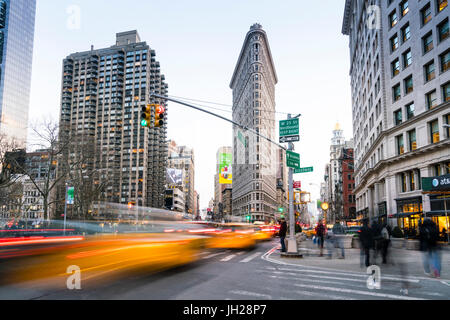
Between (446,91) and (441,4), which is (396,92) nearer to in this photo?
(446,91)

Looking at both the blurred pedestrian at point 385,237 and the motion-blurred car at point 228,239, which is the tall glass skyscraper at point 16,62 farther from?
the blurred pedestrian at point 385,237

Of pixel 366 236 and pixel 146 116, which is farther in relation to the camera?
pixel 146 116

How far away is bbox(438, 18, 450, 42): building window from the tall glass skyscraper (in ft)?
434

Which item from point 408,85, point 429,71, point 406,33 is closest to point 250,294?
point 429,71

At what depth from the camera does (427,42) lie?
36.3m

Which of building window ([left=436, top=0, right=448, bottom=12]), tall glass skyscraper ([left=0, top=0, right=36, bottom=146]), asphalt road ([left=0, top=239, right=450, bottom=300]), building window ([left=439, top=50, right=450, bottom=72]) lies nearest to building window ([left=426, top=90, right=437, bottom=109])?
building window ([left=439, top=50, right=450, bottom=72])

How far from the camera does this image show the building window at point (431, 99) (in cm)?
3468

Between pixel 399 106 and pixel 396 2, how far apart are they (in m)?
12.5

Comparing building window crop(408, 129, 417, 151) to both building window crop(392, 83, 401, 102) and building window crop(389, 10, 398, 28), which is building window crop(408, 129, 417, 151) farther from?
building window crop(389, 10, 398, 28)

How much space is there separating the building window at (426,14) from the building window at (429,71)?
14.9ft

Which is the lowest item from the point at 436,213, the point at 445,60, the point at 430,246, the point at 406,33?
the point at 430,246

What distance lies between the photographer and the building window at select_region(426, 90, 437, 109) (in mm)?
34681

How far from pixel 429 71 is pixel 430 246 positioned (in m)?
31.5

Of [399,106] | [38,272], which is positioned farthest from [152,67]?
[38,272]
